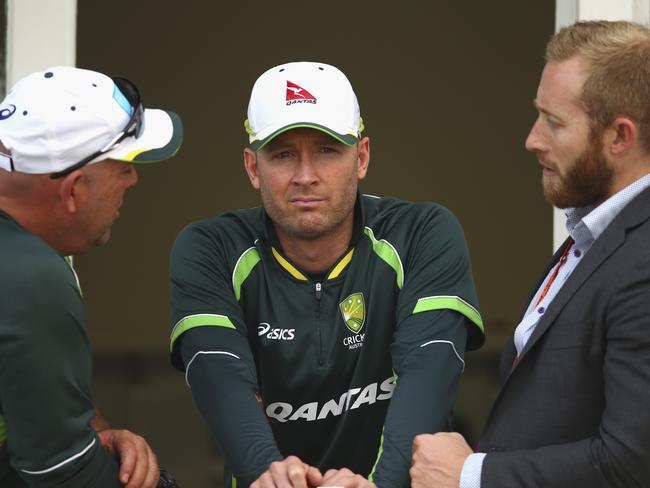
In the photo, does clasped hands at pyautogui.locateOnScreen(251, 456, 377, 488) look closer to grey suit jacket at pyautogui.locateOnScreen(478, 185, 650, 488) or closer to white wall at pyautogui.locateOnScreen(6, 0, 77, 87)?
grey suit jacket at pyautogui.locateOnScreen(478, 185, 650, 488)

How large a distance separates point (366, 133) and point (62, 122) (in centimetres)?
428

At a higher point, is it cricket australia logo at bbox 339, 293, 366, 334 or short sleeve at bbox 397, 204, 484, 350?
short sleeve at bbox 397, 204, 484, 350

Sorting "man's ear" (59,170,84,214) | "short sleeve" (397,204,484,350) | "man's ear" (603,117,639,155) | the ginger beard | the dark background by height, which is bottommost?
the dark background

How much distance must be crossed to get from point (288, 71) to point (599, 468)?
1072 millimetres

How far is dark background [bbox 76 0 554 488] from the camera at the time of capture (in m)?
5.81

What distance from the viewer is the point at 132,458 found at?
1952 millimetres

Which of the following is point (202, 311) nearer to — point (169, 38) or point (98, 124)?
point (98, 124)

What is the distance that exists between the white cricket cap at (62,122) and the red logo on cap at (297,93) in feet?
1.50

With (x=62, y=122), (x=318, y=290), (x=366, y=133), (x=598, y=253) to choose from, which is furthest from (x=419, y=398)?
(x=366, y=133)

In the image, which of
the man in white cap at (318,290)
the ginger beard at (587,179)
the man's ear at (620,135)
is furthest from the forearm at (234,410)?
the man's ear at (620,135)

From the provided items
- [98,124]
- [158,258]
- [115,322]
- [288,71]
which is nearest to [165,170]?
[158,258]

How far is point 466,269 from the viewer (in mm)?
2311

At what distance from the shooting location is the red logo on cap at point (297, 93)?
2275 millimetres

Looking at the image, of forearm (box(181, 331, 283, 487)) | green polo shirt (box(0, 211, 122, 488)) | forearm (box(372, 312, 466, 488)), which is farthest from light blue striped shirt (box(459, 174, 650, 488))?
green polo shirt (box(0, 211, 122, 488))
